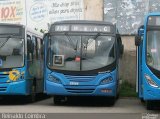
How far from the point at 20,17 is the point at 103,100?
12.2 meters

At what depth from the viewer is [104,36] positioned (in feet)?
58.2

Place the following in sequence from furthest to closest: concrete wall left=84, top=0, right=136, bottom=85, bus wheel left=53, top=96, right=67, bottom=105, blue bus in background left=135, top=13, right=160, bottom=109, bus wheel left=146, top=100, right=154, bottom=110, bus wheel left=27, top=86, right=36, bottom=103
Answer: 1. concrete wall left=84, top=0, right=136, bottom=85
2. bus wheel left=27, top=86, right=36, bottom=103
3. bus wheel left=53, top=96, right=67, bottom=105
4. bus wheel left=146, top=100, right=154, bottom=110
5. blue bus in background left=135, top=13, right=160, bottom=109

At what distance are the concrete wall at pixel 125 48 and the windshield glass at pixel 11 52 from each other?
9505 mm

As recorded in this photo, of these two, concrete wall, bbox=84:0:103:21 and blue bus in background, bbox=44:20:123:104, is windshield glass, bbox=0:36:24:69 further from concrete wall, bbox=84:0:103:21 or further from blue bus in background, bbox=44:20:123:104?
concrete wall, bbox=84:0:103:21

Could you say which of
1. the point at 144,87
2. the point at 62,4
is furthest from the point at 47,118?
the point at 62,4

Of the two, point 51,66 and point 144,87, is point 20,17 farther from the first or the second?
point 144,87

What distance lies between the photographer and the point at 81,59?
17.4 meters

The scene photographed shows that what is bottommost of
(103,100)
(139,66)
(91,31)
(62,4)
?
(103,100)

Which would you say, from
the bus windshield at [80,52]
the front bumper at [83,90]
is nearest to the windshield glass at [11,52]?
the bus windshield at [80,52]

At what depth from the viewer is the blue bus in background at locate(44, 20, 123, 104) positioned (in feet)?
56.5

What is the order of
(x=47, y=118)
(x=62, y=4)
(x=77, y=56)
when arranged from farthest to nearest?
1. (x=62, y=4)
2. (x=77, y=56)
3. (x=47, y=118)

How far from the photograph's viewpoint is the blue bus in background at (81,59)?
1723cm

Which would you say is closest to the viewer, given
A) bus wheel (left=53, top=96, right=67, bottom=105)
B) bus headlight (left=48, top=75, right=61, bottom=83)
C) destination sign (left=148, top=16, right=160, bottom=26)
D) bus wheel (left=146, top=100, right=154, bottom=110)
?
destination sign (left=148, top=16, right=160, bottom=26)

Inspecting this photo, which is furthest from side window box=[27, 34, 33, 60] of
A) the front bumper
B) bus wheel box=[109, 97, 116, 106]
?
bus wheel box=[109, 97, 116, 106]
